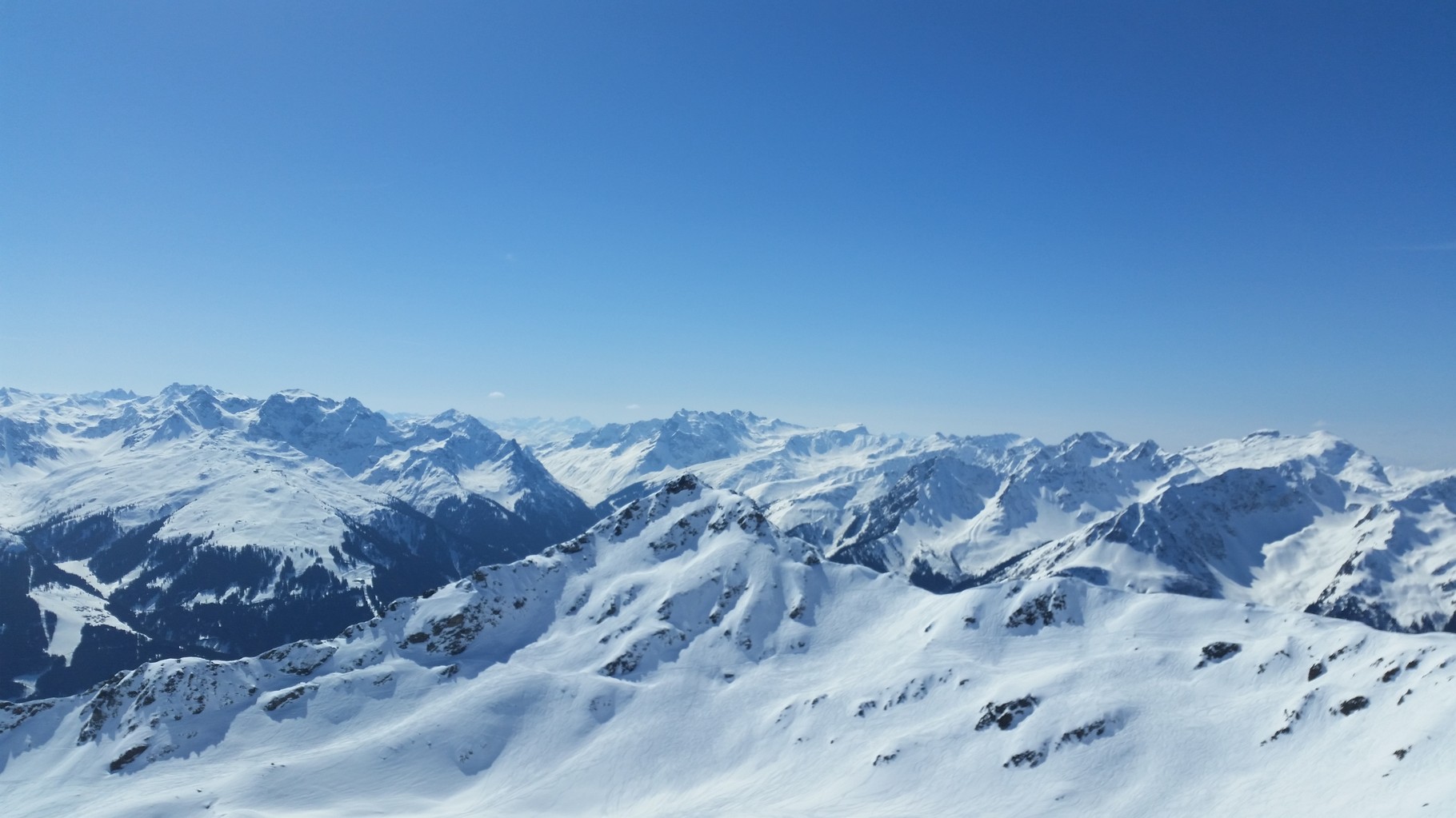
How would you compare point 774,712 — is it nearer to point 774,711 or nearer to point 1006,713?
point 774,711

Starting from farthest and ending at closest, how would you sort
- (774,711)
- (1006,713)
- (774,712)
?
1. (774,711)
2. (774,712)
3. (1006,713)

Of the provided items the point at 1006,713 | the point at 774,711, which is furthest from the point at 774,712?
the point at 1006,713

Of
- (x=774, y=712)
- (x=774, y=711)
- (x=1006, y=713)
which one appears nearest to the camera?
(x=1006, y=713)

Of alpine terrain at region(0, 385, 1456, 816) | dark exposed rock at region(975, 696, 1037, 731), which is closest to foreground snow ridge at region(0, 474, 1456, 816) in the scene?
dark exposed rock at region(975, 696, 1037, 731)

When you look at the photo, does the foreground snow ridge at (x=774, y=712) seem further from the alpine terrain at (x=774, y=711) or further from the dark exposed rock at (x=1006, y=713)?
the alpine terrain at (x=774, y=711)

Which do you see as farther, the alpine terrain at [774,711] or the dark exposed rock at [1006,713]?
the dark exposed rock at [1006,713]

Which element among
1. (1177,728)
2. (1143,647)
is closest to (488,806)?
(1177,728)

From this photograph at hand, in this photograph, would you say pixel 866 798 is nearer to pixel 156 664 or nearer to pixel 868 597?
pixel 868 597

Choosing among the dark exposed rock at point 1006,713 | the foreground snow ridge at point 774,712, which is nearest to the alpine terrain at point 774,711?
the dark exposed rock at point 1006,713

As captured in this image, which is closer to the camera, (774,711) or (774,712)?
(774,712)
